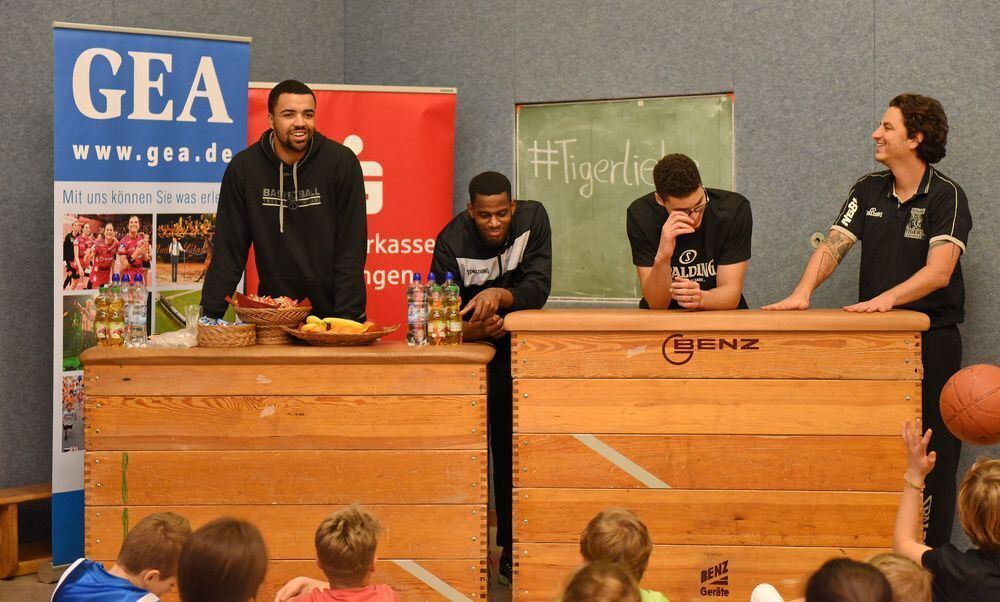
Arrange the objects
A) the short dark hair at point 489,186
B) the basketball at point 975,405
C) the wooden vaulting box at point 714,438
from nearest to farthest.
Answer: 1. the basketball at point 975,405
2. the wooden vaulting box at point 714,438
3. the short dark hair at point 489,186

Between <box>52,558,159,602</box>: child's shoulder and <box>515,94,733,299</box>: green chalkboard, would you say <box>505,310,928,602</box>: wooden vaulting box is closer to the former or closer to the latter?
<box>52,558,159,602</box>: child's shoulder

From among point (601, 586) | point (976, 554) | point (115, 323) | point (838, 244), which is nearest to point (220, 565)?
point (601, 586)

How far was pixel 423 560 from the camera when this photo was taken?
11.8 feet

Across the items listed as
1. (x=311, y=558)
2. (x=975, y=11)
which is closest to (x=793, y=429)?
(x=311, y=558)

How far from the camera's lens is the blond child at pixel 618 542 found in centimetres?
256

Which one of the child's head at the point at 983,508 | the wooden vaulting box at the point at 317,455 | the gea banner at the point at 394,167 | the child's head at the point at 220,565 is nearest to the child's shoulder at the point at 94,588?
the child's head at the point at 220,565

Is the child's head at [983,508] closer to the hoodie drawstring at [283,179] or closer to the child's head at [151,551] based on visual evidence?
the child's head at [151,551]

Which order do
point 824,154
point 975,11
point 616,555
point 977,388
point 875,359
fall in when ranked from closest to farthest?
point 616,555, point 977,388, point 875,359, point 975,11, point 824,154

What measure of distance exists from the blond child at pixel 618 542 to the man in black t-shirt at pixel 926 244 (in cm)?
156

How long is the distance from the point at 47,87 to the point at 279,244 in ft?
6.16

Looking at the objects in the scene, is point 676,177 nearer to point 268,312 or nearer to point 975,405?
point 975,405

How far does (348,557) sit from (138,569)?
0.52 metres

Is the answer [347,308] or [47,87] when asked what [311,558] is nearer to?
[347,308]

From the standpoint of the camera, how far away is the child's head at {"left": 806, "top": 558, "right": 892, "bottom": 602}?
202 centimetres
